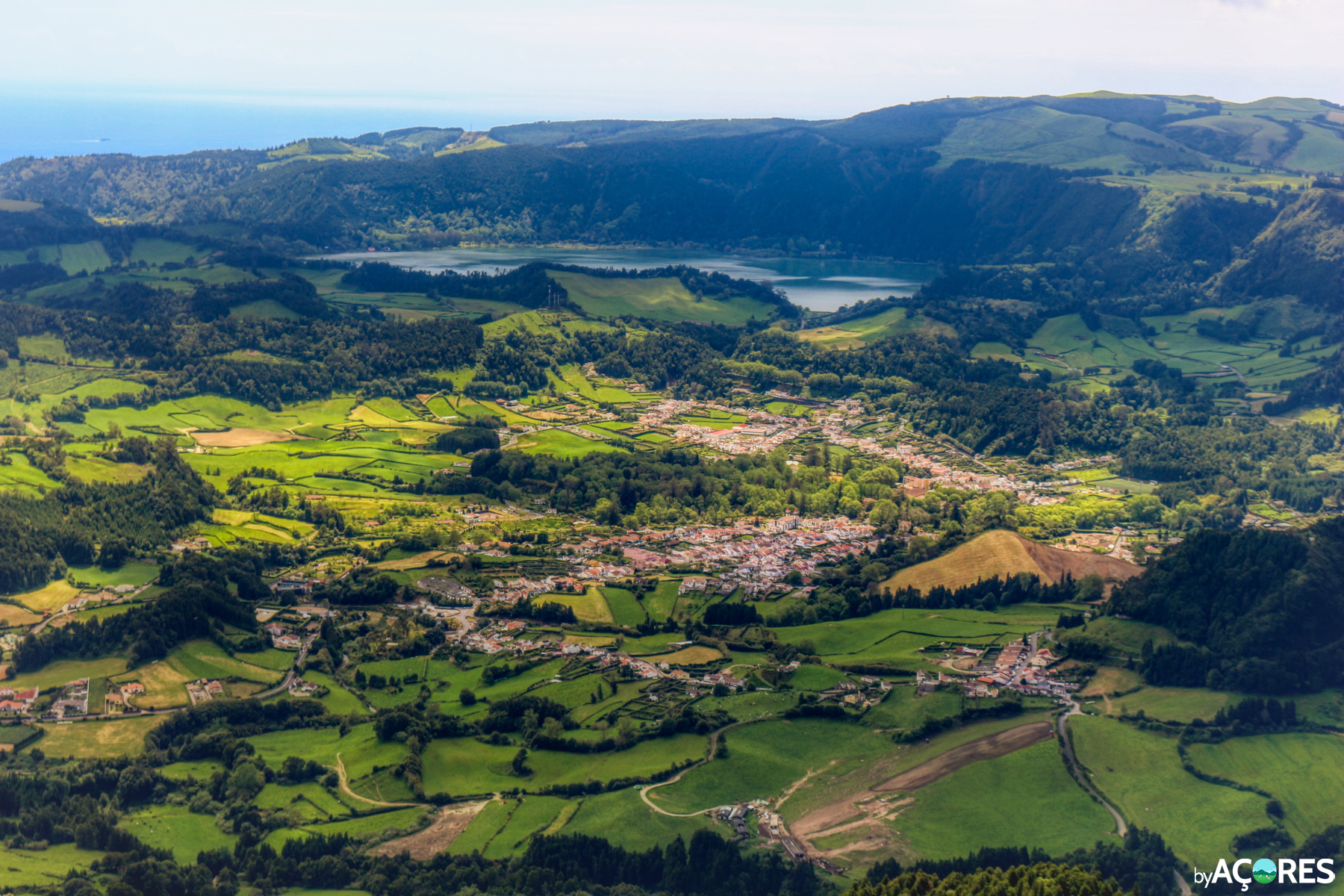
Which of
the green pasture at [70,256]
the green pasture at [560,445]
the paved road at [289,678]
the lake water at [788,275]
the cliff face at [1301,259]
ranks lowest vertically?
the paved road at [289,678]

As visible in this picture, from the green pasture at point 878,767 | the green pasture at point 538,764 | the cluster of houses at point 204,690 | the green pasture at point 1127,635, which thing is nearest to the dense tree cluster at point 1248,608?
the green pasture at point 1127,635

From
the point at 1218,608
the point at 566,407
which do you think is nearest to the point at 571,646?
the point at 1218,608

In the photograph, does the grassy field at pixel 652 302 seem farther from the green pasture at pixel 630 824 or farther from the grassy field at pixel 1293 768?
the grassy field at pixel 1293 768

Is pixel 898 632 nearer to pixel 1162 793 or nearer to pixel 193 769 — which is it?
pixel 1162 793

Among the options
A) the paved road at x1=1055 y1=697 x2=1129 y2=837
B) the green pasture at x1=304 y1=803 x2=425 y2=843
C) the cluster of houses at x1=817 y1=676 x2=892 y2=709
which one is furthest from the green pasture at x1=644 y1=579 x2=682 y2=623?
the paved road at x1=1055 y1=697 x2=1129 y2=837

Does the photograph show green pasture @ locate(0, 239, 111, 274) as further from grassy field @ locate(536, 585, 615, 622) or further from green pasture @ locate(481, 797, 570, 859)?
green pasture @ locate(481, 797, 570, 859)

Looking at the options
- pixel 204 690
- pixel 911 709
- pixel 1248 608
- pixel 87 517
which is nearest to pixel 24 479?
pixel 87 517
